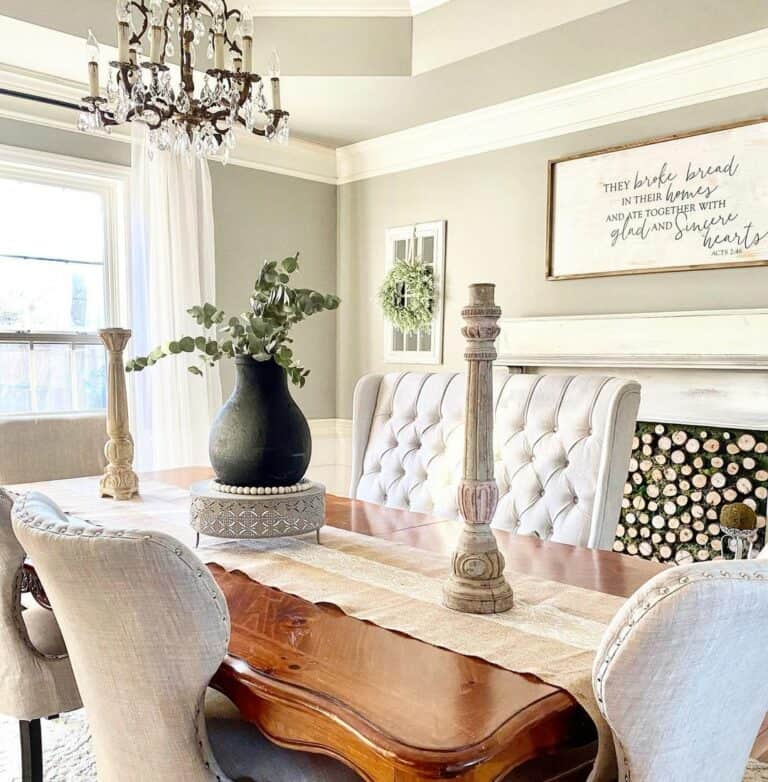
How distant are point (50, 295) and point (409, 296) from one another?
186 centimetres

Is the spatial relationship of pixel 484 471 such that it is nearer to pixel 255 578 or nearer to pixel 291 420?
pixel 255 578

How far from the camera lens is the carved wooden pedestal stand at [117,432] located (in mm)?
2014

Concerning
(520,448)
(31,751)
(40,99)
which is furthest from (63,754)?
(40,99)

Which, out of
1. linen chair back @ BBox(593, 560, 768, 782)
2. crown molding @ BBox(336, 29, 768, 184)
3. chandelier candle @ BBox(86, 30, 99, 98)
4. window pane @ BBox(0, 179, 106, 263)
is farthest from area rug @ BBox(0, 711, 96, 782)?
crown molding @ BBox(336, 29, 768, 184)

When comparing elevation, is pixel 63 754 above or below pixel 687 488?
below

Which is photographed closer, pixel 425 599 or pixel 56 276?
pixel 425 599

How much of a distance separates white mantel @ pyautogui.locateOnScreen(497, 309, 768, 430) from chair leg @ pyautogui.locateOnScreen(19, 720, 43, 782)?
2511mm

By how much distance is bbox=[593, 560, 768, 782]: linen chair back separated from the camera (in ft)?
2.35

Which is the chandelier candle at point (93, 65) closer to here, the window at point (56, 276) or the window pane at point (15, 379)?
the window at point (56, 276)

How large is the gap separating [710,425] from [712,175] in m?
1.02

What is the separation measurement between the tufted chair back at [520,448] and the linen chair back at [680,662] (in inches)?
37.6

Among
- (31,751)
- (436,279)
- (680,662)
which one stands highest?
(436,279)

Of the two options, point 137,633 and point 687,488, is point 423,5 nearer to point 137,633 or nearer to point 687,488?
point 687,488

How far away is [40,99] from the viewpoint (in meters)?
3.32
